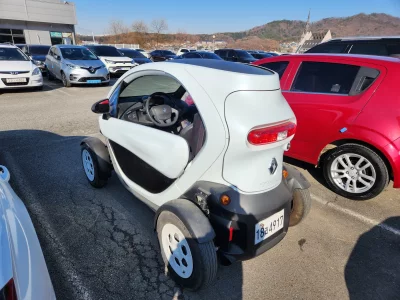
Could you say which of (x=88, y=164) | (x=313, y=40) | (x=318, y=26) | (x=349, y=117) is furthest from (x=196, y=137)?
(x=318, y=26)

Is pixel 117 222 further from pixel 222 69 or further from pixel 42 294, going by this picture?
pixel 222 69

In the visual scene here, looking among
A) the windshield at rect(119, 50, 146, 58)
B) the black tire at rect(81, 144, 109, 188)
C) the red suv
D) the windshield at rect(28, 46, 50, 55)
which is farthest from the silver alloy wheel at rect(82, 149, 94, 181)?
the windshield at rect(28, 46, 50, 55)

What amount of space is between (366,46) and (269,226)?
5.80 m

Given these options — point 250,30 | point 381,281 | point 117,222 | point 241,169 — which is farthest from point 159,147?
point 250,30

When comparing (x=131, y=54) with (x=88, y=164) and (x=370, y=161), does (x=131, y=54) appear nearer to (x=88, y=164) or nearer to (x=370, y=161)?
(x=88, y=164)

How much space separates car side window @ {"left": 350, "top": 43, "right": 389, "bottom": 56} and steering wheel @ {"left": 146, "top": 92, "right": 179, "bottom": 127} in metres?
5.41

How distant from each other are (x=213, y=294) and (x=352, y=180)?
2.27 meters

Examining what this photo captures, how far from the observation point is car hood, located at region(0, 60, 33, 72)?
27.1ft

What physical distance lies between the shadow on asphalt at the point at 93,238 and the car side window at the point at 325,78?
2.51 m

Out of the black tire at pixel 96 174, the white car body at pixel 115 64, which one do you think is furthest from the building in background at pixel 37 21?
the black tire at pixel 96 174

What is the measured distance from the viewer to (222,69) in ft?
5.86

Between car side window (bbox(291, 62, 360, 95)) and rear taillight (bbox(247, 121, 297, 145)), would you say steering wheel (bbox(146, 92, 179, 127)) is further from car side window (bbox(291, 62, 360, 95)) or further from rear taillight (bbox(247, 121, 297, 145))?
car side window (bbox(291, 62, 360, 95))

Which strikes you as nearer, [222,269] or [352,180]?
[222,269]

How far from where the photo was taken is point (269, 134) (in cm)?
172
